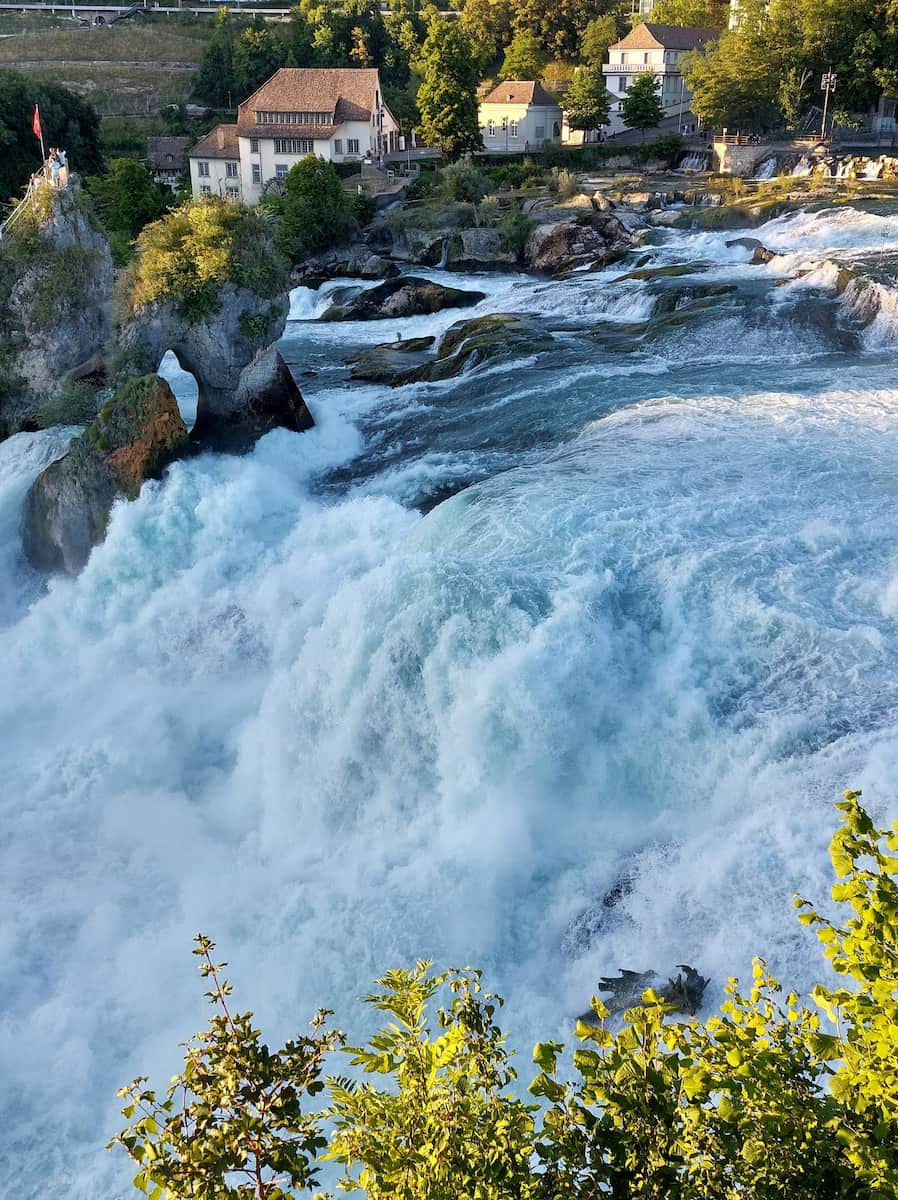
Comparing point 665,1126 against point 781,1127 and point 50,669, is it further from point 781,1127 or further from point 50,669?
point 50,669

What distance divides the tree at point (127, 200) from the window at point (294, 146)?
17707mm

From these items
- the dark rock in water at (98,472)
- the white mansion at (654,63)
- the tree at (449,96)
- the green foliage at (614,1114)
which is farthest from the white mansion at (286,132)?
the green foliage at (614,1114)

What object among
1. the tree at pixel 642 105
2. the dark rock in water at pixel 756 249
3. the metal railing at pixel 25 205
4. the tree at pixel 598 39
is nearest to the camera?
the metal railing at pixel 25 205

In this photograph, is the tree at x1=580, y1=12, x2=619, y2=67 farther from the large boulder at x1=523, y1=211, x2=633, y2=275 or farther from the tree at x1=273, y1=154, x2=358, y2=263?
the large boulder at x1=523, y1=211, x2=633, y2=275

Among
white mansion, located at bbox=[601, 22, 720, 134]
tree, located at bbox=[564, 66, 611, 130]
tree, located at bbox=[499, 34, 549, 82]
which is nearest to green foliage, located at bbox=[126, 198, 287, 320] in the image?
tree, located at bbox=[564, 66, 611, 130]

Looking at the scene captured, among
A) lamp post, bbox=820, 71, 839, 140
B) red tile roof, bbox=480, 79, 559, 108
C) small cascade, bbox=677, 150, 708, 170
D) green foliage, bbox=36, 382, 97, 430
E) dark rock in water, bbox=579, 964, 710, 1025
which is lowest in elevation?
dark rock in water, bbox=579, 964, 710, 1025

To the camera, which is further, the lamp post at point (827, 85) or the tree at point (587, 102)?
the tree at point (587, 102)

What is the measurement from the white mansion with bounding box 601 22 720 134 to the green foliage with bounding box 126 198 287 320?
2390 inches

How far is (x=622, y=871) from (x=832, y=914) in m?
2.33

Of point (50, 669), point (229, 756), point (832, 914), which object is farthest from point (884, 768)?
point (50, 669)

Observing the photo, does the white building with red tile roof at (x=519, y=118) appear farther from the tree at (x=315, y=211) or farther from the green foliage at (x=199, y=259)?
the green foliage at (x=199, y=259)

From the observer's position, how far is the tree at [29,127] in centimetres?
4816

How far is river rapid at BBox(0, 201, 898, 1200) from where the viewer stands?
10773 mm

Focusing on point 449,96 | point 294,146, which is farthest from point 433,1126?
→ point 294,146
